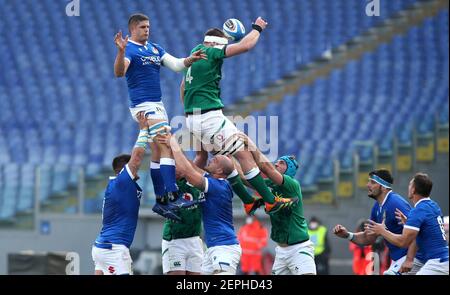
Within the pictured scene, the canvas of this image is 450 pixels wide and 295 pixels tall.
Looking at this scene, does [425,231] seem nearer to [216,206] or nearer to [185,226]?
[216,206]

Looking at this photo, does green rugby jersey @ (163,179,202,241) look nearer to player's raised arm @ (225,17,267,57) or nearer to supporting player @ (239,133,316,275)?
supporting player @ (239,133,316,275)

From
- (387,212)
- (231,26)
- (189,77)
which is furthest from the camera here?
(387,212)

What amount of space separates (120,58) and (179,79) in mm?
11748

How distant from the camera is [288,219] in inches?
434

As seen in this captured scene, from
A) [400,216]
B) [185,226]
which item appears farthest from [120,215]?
[400,216]

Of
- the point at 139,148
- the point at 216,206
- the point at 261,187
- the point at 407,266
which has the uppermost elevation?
the point at 139,148

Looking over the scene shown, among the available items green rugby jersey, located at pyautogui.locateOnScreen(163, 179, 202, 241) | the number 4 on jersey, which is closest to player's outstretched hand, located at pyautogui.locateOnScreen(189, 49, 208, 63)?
the number 4 on jersey

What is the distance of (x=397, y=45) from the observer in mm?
22781

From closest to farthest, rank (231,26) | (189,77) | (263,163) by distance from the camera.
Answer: (231,26), (189,77), (263,163)

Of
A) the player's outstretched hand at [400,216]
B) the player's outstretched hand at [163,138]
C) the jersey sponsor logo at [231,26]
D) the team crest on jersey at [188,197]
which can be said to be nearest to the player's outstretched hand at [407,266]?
the player's outstretched hand at [400,216]

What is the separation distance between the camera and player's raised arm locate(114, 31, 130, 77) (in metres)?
10.0

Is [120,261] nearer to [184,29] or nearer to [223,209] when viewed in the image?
[223,209]

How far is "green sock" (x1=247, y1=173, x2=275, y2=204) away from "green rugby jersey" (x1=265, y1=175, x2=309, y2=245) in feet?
1.16

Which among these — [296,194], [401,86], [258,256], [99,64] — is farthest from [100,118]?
[296,194]
